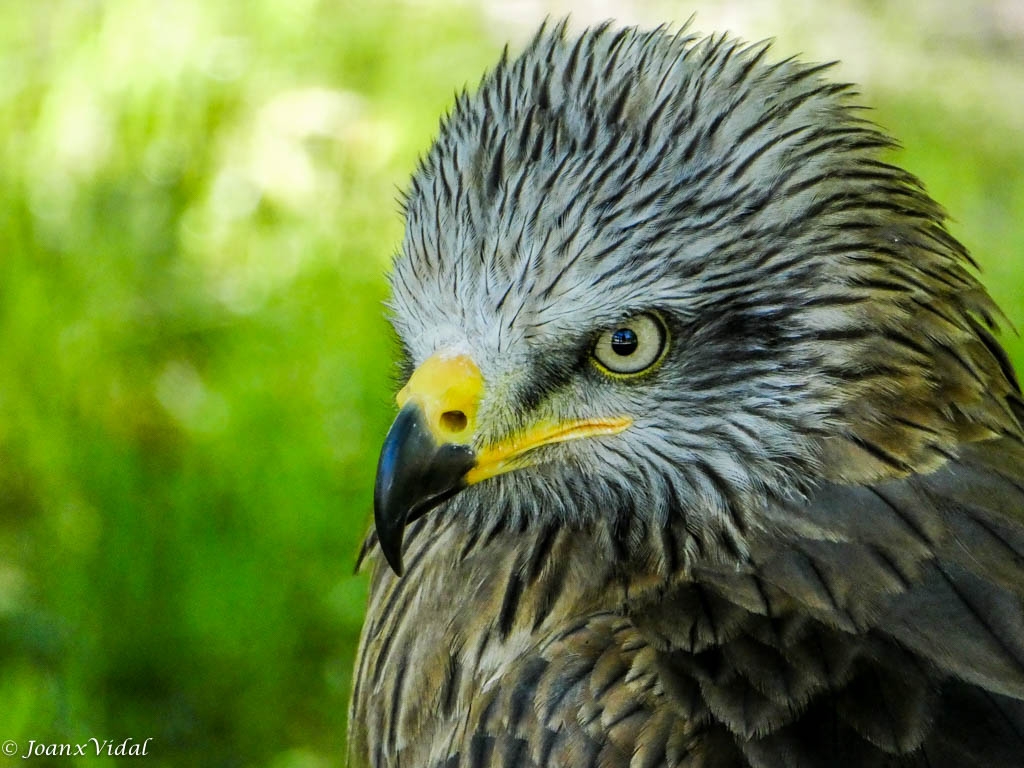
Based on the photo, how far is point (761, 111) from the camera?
2.53 meters

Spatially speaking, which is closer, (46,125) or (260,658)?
(260,658)

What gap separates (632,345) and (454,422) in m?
0.32

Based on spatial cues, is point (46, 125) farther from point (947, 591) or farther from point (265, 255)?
point (947, 591)

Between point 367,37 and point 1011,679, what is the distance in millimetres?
4563

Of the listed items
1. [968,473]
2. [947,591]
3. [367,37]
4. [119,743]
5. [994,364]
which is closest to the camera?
[947,591]

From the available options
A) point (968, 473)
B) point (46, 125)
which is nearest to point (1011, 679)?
point (968, 473)

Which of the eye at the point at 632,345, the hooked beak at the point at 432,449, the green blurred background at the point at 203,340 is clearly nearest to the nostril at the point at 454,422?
the hooked beak at the point at 432,449

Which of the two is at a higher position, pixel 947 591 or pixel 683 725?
pixel 947 591

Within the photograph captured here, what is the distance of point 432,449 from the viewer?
2.33 meters

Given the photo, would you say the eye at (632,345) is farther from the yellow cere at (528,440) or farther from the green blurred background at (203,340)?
the green blurred background at (203,340)

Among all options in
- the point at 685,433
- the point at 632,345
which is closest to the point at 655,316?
the point at 632,345

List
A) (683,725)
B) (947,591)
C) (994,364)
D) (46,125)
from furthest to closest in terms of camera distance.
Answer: (46,125), (994,364), (947,591), (683,725)

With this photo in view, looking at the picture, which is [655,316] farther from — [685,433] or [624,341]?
[685,433]

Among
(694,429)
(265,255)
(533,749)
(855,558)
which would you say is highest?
(265,255)
